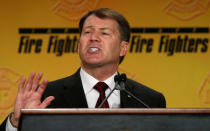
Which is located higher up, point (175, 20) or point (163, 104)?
point (175, 20)

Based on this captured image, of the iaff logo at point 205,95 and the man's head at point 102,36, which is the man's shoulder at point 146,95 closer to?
the man's head at point 102,36

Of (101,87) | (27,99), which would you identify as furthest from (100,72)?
(27,99)

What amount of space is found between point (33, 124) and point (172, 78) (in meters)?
Result: 1.93

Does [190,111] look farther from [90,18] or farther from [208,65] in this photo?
[208,65]

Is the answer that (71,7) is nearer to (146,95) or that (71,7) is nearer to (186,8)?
(186,8)

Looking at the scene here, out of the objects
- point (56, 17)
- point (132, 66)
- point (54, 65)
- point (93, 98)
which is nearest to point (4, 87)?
point (54, 65)

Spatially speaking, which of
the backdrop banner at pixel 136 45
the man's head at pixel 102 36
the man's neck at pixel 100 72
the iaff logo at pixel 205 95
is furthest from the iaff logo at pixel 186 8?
the man's neck at pixel 100 72

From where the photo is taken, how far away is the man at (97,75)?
185 cm

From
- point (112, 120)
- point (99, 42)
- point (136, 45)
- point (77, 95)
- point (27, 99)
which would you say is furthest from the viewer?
point (136, 45)

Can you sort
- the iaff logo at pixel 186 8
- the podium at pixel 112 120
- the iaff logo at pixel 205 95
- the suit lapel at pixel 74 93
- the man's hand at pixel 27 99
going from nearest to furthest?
1. the podium at pixel 112 120
2. the man's hand at pixel 27 99
3. the suit lapel at pixel 74 93
4. the iaff logo at pixel 205 95
5. the iaff logo at pixel 186 8

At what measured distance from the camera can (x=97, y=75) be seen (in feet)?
6.63

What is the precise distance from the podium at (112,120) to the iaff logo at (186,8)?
1924mm

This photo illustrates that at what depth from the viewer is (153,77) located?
2932 mm

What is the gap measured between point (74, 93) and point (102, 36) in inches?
14.4
